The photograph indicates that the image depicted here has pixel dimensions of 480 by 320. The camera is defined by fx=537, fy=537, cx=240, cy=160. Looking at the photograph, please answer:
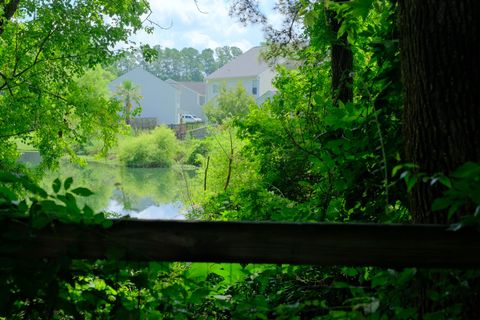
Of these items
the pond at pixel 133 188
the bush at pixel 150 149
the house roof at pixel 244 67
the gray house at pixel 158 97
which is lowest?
the pond at pixel 133 188

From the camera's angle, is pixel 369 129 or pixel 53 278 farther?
pixel 369 129

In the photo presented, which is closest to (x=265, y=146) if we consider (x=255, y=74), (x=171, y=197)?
(x=171, y=197)

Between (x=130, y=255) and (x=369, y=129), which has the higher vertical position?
(x=369, y=129)

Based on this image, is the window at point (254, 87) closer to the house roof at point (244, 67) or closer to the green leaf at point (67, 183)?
the house roof at point (244, 67)

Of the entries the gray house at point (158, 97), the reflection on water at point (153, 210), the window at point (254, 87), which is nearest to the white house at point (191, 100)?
the gray house at point (158, 97)

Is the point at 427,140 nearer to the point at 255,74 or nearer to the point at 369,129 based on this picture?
the point at 369,129

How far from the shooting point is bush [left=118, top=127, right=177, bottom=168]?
37812 mm

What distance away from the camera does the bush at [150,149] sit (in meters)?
37.8

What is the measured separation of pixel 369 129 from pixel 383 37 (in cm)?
52

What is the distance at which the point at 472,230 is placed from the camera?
4.95 ft

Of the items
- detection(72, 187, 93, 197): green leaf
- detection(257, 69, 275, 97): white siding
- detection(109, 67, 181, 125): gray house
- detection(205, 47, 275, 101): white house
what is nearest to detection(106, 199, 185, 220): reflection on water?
detection(72, 187, 93, 197): green leaf

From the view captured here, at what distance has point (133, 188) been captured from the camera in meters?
32.1

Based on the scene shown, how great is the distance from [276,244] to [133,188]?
103ft

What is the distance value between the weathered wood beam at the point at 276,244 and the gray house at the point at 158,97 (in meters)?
55.0
